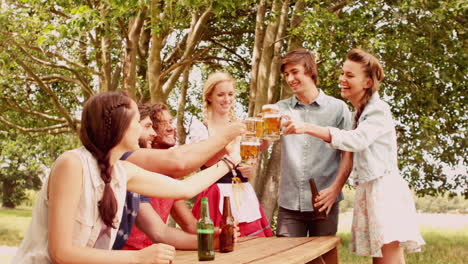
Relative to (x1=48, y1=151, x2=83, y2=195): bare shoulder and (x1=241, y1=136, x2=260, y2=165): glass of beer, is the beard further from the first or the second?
(x1=48, y1=151, x2=83, y2=195): bare shoulder

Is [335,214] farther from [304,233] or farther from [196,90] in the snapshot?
[196,90]

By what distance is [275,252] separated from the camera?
2939 millimetres

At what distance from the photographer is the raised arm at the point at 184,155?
2.80 metres

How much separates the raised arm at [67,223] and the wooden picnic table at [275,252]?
41 centimetres

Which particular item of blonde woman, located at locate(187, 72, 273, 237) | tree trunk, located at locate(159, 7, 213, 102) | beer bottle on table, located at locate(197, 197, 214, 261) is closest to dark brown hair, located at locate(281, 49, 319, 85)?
blonde woman, located at locate(187, 72, 273, 237)

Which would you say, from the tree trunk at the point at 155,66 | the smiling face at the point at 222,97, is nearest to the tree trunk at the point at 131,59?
the tree trunk at the point at 155,66

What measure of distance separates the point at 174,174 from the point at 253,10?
9339mm

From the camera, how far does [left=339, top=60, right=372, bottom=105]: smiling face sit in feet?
11.6

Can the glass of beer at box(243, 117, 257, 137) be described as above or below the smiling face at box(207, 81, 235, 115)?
below

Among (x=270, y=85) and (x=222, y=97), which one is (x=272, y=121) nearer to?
(x=222, y=97)

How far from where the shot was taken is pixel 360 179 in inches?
135

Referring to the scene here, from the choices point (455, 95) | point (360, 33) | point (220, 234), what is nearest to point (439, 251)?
point (455, 95)

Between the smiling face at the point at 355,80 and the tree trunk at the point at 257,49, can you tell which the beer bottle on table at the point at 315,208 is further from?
the tree trunk at the point at 257,49

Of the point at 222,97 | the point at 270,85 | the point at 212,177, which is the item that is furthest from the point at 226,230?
the point at 270,85
